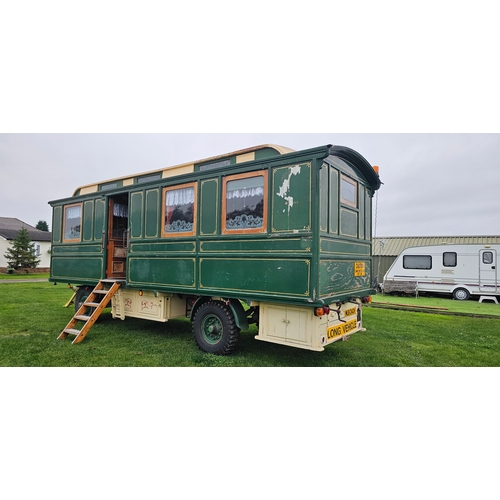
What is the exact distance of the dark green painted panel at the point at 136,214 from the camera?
7117 mm

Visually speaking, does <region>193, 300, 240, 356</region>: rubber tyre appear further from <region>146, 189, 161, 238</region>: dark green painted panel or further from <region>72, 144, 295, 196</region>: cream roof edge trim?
<region>72, 144, 295, 196</region>: cream roof edge trim

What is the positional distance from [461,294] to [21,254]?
30098mm

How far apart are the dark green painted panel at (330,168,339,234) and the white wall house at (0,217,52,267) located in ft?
98.3

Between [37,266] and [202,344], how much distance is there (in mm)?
28811

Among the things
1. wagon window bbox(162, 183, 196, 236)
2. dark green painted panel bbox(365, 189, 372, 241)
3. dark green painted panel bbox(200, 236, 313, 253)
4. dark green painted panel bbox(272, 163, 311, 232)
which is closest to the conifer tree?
wagon window bbox(162, 183, 196, 236)

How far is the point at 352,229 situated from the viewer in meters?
5.79

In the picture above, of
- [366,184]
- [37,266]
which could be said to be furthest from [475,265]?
[37,266]

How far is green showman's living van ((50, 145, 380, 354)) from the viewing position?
15.9 ft

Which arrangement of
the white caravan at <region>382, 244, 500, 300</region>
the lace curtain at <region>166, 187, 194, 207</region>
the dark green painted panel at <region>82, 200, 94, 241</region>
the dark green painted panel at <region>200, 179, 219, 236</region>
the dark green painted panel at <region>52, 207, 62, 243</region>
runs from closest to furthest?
the dark green painted panel at <region>200, 179, 219, 236</region>
the lace curtain at <region>166, 187, 194, 207</region>
the dark green painted panel at <region>82, 200, 94, 241</region>
the dark green painted panel at <region>52, 207, 62, 243</region>
the white caravan at <region>382, 244, 500, 300</region>

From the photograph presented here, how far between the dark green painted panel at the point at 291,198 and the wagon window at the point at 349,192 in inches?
37.0

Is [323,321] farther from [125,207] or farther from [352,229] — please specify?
[125,207]

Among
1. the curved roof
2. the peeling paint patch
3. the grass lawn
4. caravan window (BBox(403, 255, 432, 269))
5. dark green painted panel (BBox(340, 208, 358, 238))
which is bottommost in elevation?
the grass lawn

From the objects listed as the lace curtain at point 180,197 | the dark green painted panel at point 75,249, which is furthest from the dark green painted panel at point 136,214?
the dark green painted panel at point 75,249

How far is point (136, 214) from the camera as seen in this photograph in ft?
23.5
